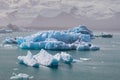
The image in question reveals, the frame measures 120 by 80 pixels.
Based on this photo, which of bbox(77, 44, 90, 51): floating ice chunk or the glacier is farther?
bbox(77, 44, 90, 51): floating ice chunk

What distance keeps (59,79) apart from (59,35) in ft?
59.5

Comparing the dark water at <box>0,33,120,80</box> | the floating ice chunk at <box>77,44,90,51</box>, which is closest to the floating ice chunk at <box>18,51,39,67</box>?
the dark water at <box>0,33,120,80</box>

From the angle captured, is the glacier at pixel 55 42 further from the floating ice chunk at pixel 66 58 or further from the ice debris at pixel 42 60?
the ice debris at pixel 42 60

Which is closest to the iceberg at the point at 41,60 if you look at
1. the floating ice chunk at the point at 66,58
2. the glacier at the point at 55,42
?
the floating ice chunk at the point at 66,58

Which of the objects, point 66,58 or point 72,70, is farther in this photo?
point 66,58

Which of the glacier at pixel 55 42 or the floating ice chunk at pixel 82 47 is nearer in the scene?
the glacier at pixel 55 42

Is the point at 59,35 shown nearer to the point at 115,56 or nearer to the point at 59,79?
the point at 115,56

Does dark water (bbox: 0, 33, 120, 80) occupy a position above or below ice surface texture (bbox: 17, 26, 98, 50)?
below

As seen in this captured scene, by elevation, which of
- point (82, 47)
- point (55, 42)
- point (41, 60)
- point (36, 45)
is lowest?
point (41, 60)

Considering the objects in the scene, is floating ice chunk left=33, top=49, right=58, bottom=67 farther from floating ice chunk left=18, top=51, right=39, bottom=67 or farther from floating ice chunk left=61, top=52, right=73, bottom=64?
floating ice chunk left=61, top=52, right=73, bottom=64

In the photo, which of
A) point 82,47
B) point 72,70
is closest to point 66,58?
point 72,70

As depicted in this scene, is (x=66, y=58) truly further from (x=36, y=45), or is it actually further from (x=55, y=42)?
(x=36, y=45)

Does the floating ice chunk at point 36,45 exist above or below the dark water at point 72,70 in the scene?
above

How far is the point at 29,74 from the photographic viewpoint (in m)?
23.3
